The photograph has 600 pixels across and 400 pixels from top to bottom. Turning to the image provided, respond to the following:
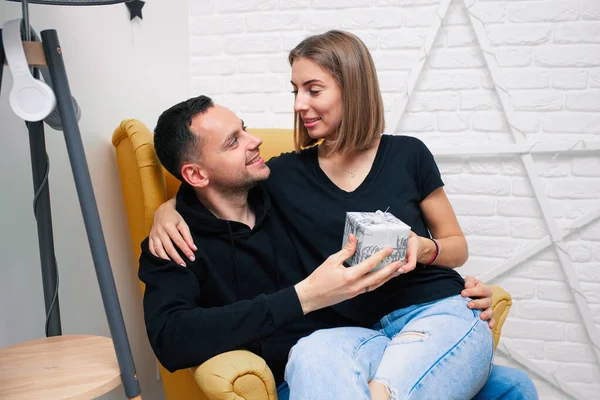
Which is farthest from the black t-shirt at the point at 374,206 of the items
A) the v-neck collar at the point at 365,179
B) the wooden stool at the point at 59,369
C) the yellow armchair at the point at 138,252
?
the wooden stool at the point at 59,369

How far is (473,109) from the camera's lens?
7.07ft

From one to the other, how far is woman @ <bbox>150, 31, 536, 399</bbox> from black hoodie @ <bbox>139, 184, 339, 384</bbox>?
5cm

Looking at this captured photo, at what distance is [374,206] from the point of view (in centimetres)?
140

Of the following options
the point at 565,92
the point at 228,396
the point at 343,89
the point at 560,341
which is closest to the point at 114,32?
the point at 343,89

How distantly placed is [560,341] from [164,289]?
5.58 feet

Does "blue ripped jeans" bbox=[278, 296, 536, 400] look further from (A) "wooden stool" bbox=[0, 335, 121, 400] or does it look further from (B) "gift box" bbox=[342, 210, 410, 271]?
(A) "wooden stool" bbox=[0, 335, 121, 400]

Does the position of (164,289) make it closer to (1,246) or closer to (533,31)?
(1,246)

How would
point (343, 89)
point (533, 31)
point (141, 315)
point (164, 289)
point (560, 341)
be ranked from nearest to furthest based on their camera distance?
1. point (164, 289)
2. point (343, 89)
3. point (141, 315)
4. point (533, 31)
5. point (560, 341)

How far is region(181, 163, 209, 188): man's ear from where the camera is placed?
141 centimetres

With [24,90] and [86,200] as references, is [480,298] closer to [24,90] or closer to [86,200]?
[86,200]

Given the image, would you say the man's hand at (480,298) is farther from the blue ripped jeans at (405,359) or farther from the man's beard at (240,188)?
the man's beard at (240,188)

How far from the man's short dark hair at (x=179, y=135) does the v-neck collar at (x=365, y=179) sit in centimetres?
32

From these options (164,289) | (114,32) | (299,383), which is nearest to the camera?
(299,383)

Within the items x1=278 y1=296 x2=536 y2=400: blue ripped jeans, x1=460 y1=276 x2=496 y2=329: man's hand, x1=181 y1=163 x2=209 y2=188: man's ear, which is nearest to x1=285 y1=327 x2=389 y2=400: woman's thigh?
x1=278 y1=296 x2=536 y2=400: blue ripped jeans
